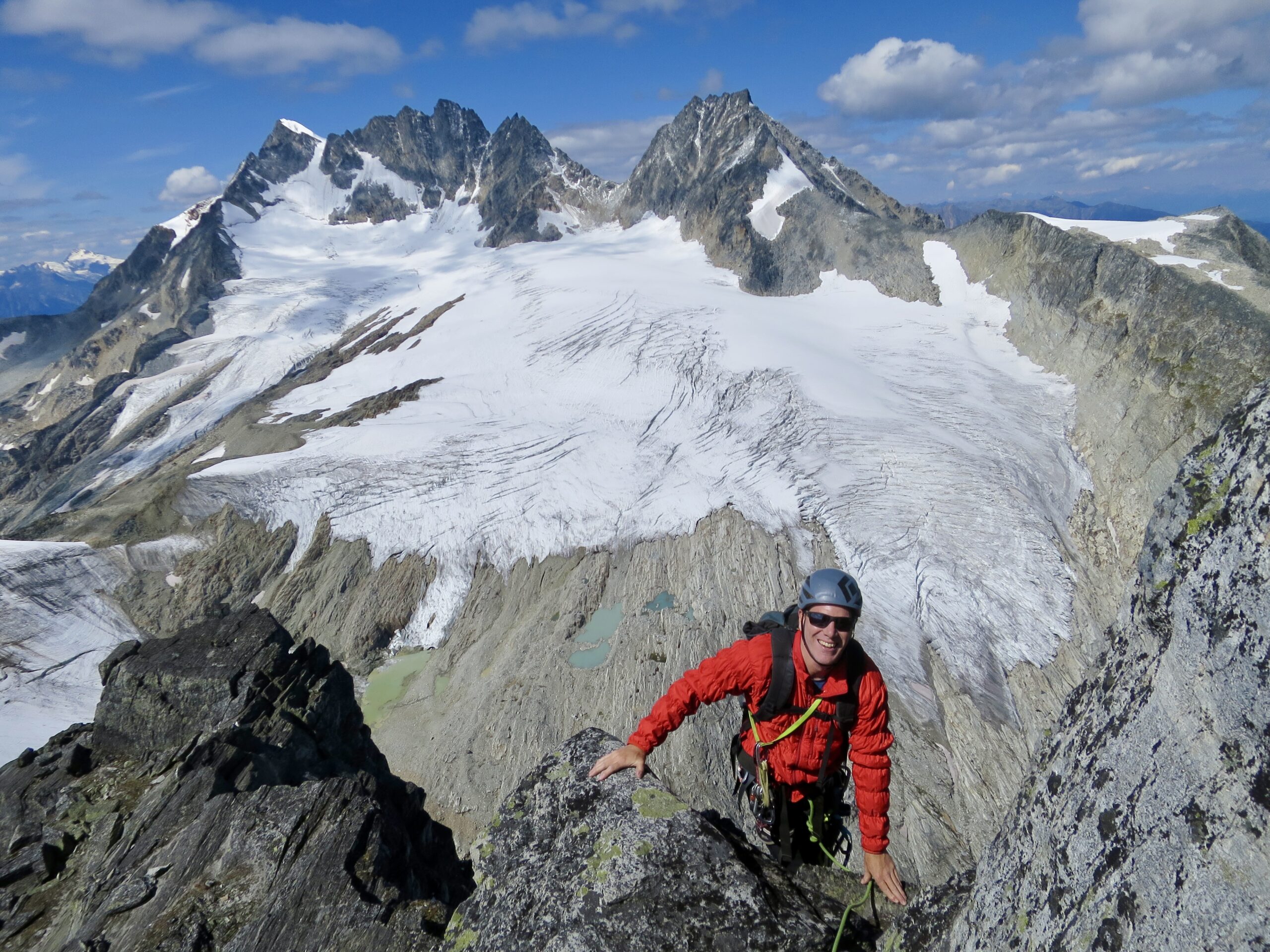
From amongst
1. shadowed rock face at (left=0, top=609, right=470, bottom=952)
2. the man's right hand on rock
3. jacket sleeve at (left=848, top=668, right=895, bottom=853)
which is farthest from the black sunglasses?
shadowed rock face at (left=0, top=609, right=470, bottom=952)

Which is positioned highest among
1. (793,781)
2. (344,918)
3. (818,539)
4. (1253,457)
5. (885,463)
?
(1253,457)

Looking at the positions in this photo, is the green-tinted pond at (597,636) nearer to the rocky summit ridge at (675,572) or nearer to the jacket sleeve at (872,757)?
the rocky summit ridge at (675,572)

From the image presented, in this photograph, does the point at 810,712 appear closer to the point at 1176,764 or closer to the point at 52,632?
the point at 1176,764

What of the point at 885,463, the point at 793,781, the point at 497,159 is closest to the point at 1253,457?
the point at 793,781

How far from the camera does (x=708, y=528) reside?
32438 millimetres

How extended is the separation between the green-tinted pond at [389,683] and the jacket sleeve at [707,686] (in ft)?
93.7

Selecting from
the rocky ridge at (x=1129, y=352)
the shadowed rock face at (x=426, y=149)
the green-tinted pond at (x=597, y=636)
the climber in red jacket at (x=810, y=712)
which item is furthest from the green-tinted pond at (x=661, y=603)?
the shadowed rock face at (x=426, y=149)

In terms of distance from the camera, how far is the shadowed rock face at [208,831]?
8.79 m

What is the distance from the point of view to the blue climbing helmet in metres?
5.95

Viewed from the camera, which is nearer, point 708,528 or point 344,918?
point 344,918

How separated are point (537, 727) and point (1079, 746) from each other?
2558cm

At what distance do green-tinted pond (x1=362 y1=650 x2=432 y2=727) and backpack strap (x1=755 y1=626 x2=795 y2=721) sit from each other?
1144 inches

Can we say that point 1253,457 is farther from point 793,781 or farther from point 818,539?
point 818,539

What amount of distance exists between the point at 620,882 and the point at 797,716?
235 cm
